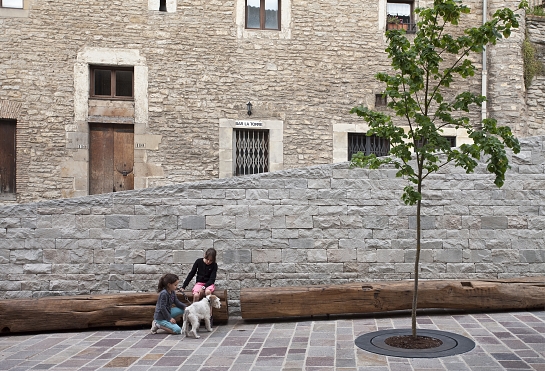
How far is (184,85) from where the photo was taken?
12688 mm

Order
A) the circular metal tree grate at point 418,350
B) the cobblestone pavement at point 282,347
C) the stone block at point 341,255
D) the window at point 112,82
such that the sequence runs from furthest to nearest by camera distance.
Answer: the window at point 112,82, the stone block at point 341,255, the circular metal tree grate at point 418,350, the cobblestone pavement at point 282,347

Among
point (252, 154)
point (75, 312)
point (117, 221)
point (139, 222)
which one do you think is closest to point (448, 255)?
point (139, 222)

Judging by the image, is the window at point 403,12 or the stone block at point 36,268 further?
the window at point 403,12

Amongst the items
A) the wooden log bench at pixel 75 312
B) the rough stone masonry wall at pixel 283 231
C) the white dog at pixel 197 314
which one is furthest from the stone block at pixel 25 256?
the white dog at pixel 197 314

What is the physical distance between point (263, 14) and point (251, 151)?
3402 mm

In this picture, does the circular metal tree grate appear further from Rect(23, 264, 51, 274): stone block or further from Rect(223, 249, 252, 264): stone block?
Rect(23, 264, 51, 274): stone block

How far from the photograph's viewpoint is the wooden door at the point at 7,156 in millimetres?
12070

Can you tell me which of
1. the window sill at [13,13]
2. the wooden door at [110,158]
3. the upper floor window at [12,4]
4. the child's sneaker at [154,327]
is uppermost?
the upper floor window at [12,4]

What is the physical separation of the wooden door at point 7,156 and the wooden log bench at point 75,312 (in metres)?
5.37

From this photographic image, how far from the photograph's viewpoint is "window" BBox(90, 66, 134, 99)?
12.6 metres

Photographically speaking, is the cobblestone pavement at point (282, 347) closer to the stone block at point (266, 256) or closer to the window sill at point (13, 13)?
the stone block at point (266, 256)

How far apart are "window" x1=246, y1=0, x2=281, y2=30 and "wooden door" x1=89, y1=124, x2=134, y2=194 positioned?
3.94 m

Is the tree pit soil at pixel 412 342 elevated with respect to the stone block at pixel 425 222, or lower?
lower

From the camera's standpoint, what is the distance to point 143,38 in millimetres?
12594
